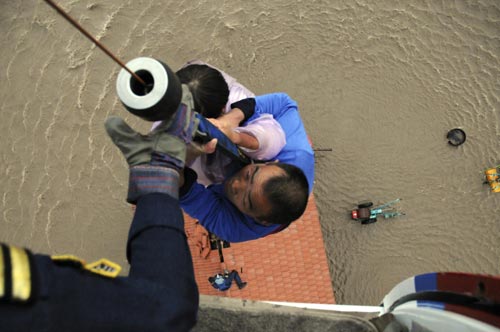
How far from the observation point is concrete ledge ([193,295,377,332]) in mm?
1291

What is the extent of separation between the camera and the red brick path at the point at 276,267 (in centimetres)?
279

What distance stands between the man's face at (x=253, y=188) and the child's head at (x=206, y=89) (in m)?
A: 0.36

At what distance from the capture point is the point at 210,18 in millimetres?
4051

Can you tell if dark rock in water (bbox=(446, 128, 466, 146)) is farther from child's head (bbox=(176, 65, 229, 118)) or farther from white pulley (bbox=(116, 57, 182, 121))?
white pulley (bbox=(116, 57, 182, 121))

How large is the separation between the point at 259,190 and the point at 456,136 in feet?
10.3

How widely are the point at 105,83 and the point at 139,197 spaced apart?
3108mm

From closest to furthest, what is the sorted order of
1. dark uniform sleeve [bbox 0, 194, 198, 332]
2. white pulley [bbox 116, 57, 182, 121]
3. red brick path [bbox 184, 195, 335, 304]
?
dark uniform sleeve [bbox 0, 194, 198, 332]
white pulley [bbox 116, 57, 182, 121]
red brick path [bbox 184, 195, 335, 304]

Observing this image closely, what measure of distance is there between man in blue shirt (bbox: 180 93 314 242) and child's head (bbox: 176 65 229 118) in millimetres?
93

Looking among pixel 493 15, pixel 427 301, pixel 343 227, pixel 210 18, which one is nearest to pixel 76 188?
pixel 210 18

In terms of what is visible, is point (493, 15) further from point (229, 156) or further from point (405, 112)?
point (229, 156)

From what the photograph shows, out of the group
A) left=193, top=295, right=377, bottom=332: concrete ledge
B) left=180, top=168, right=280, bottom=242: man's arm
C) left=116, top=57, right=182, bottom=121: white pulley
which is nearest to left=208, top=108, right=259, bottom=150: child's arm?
left=180, top=168, right=280, bottom=242: man's arm

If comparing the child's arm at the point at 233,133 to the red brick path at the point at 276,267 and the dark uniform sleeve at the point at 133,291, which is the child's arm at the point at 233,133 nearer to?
the dark uniform sleeve at the point at 133,291

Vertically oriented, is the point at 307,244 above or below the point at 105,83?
below

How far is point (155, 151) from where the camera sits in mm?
1226
